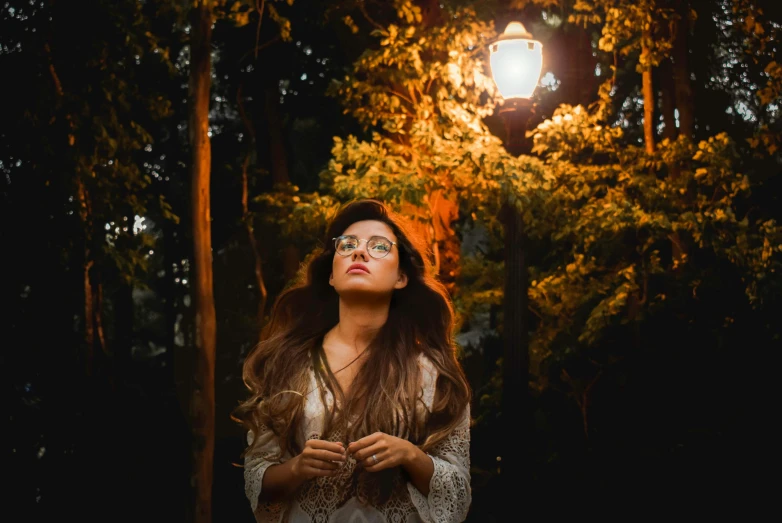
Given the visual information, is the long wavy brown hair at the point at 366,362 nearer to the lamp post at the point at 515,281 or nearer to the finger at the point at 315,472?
the finger at the point at 315,472

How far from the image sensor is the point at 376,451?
2711mm

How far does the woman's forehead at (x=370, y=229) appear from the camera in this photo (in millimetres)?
3254

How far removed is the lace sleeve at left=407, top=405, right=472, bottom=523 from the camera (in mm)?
2980

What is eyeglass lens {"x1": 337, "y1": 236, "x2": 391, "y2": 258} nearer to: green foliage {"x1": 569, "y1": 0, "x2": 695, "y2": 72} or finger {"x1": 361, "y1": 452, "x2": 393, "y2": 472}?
finger {"x1": 361, "y1": 452, "x2": 393, "y2": 472}

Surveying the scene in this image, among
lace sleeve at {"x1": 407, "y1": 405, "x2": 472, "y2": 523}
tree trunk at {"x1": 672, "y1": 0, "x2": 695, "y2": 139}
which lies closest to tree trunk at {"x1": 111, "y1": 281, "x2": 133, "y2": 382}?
tree trunk at {"x1": 672, "y1": 0, "x2": 695, "y2": 139}

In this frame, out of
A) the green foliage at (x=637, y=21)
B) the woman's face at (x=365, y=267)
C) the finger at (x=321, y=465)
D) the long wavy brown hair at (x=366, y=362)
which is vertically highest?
the green foliage at (x=637, y=21)

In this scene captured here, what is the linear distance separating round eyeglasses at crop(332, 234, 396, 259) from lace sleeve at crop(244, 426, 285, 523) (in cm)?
67

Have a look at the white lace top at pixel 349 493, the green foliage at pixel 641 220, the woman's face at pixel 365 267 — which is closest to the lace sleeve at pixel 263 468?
the white lace top at pixel 349 493

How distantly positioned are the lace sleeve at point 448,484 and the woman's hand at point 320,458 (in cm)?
38

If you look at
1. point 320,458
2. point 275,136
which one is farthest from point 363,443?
point 275,136

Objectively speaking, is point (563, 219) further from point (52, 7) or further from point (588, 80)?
point (52, 7)

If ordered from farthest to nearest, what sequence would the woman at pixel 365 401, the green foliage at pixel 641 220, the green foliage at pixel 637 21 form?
the green foliage at pixel 637 21
the green foliage at pixel 641 220
the woman at pixel 365 401

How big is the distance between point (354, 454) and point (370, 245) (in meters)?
0.80

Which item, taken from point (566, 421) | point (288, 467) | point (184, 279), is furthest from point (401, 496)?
point (184, 279)
